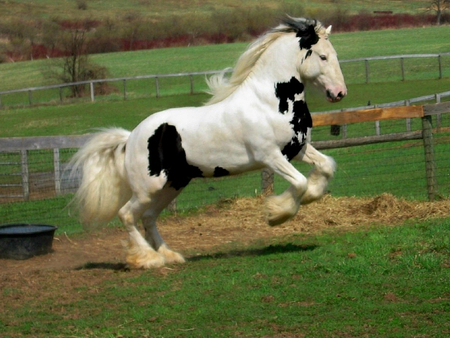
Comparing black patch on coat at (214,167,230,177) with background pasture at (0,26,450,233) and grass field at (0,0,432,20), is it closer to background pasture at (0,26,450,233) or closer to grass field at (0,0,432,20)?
background pasture at (0,26,450,233)

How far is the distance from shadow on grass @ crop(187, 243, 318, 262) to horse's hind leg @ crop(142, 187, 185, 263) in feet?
0.86

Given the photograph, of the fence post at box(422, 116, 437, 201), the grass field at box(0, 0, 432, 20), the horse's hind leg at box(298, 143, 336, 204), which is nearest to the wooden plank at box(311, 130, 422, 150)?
the fence post at box(422, 116, 437, 201)

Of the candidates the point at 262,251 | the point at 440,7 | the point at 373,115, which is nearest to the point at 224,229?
the point at 262,251

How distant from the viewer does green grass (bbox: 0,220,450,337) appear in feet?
18.7

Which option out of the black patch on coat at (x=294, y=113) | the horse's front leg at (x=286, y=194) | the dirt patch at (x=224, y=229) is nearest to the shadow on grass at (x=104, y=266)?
the dirt patch at (x=224, y=229)

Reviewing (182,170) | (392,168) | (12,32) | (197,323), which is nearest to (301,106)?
(182,170)

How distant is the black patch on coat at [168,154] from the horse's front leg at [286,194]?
857 millimetres

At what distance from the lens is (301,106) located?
816 cm

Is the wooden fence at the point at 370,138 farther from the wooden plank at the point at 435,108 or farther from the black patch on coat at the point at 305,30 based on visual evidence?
the black patch on coat at the point at 305,30

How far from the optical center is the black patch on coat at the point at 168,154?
835 cm

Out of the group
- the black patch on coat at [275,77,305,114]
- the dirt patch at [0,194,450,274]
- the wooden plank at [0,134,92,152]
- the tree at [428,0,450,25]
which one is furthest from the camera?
the tree at [428,0,450,25]

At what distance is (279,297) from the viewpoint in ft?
21.2

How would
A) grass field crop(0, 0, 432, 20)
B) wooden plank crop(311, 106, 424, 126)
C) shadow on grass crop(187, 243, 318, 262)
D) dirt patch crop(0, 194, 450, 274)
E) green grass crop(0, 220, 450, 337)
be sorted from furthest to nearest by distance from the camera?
grass field crop(0, 0, 432, 20)
wooden plank crop(311, 106, 424, 126)
dirt patch crop(0, 194, 450, 274)
shadow on grass crop(187, 243, 318, 262)
green grass crop(0, 220, 450, 337)

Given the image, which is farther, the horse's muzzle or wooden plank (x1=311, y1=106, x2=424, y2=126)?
wooden plank (x1=311, y1=106, x2=424, y2=126)
